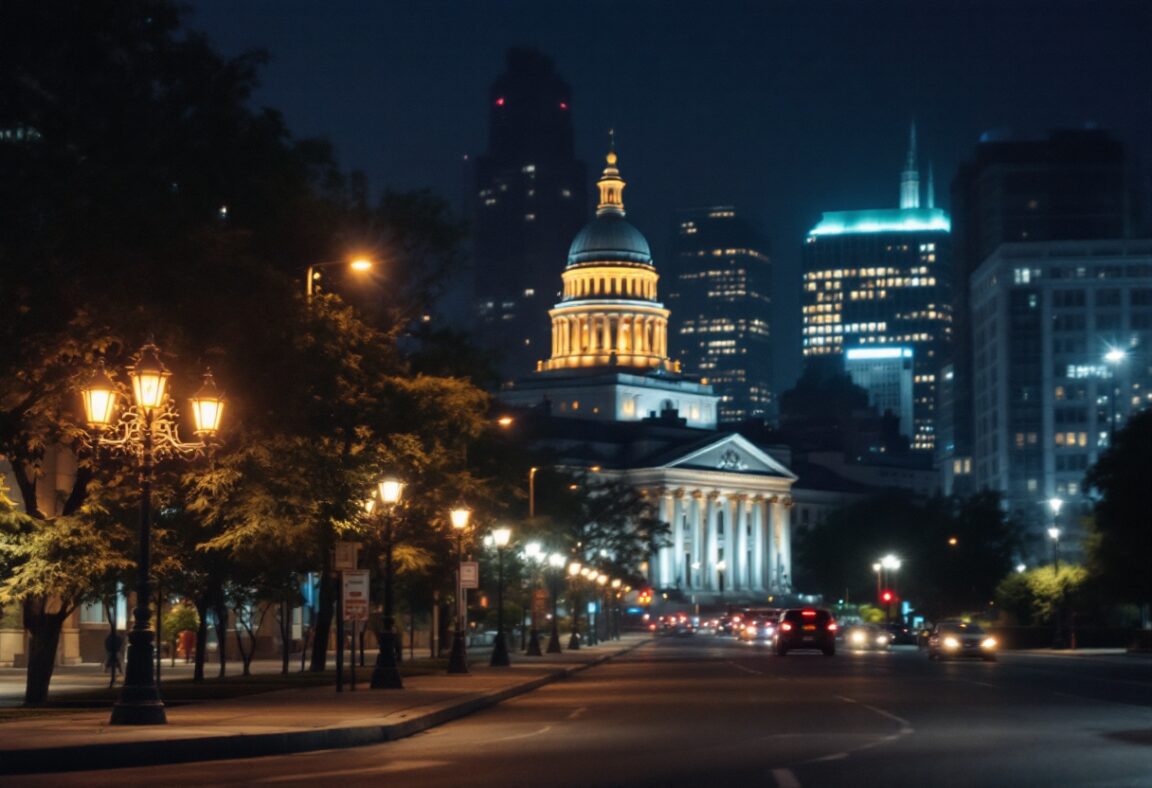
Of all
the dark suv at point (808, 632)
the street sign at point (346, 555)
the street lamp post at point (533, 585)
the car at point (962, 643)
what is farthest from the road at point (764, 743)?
the street lamp post at point (533, 585)

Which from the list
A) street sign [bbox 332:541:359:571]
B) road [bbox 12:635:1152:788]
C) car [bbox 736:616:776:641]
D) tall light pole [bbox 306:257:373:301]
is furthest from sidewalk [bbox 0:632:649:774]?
car [bbox 736:616:776:641]

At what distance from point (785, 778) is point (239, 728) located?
10.3 metres

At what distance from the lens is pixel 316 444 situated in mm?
41938

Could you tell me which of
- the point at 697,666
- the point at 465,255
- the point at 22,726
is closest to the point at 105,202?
the point at 22,726

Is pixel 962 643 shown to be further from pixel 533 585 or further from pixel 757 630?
pixel 757 630

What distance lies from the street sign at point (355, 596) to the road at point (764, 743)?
3.00 metres

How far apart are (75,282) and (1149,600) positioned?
71703 millimetres

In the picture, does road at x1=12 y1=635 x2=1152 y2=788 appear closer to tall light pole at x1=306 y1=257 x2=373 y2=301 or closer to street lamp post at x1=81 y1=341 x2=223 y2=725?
street lamp post at x1=81 y1=341 x2=223 y2=725

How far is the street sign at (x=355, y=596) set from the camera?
3850cm

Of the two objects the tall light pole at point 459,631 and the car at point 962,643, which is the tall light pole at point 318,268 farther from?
the car at point 962,643

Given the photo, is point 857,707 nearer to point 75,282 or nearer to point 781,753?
point 781,753

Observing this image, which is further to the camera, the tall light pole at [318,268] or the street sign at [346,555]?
the tall light pole at [318,268]

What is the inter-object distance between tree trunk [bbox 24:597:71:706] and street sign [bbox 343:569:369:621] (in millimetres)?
5008

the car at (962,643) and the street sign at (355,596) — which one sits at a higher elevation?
the street sign at (355,596)
